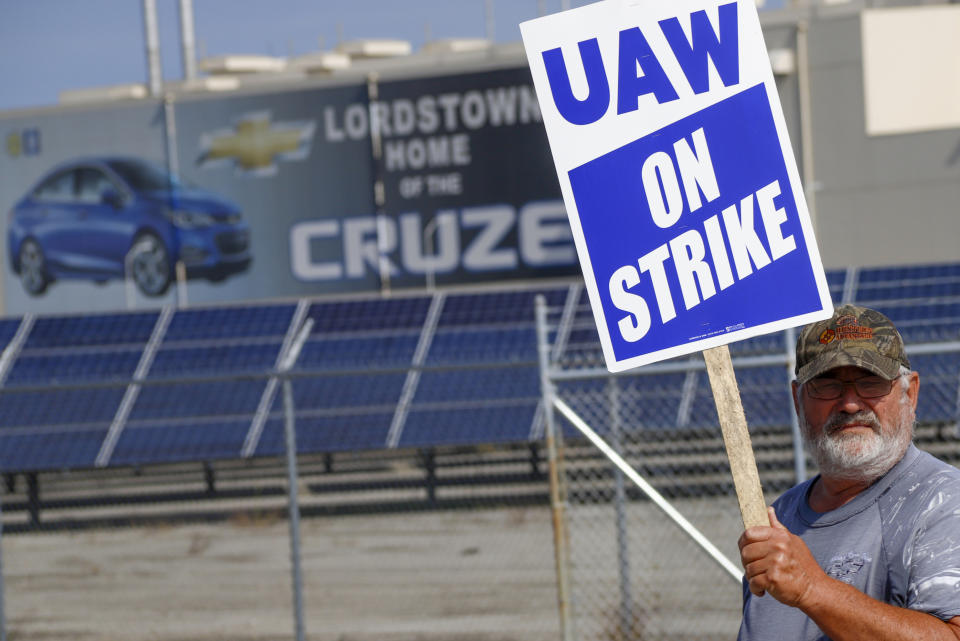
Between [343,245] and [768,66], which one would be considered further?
[343,245]

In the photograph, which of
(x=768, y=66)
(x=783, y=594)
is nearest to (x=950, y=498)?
(x=783, y=594)

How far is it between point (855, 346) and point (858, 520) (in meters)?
0.36

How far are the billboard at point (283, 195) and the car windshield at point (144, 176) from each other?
0.02m

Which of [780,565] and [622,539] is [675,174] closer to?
[780,565]

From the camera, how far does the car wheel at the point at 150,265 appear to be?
76.0 feet

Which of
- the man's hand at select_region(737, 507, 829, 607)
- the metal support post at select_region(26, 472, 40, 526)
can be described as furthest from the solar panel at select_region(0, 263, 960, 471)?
the man's hand at select_region(737, 507, 829, 607)

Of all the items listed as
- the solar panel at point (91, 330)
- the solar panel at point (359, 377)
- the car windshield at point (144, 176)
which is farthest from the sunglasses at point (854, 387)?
the car windshield at point (144, 176)

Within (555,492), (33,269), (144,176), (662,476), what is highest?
(144,176)

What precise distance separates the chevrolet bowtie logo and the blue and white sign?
20571mm

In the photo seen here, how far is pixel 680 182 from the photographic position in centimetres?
272

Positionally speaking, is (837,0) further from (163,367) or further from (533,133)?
(163,367)

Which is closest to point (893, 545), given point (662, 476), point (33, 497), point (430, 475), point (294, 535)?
point (294, 535)

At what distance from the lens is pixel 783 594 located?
2.40m

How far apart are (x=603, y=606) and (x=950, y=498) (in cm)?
772
